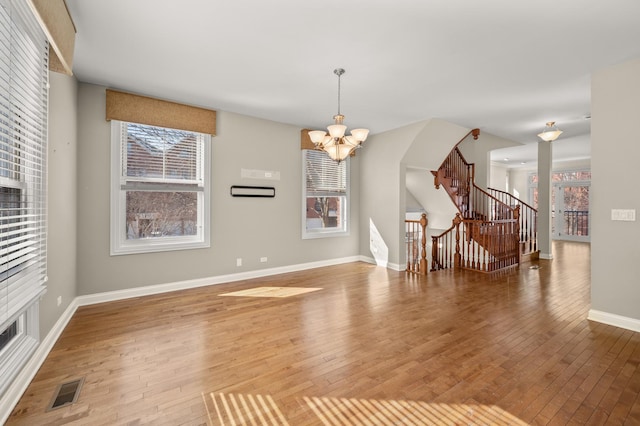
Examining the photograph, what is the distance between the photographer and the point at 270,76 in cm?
345

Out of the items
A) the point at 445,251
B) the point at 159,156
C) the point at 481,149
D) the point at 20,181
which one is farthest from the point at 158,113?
the point at 481,149

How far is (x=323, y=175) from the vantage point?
5.99 metres

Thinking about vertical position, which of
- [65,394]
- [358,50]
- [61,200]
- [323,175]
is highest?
[358,50]

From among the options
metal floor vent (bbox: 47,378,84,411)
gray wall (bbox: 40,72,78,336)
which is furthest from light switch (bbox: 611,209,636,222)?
gray wall (bbox: 40,72,78,336)

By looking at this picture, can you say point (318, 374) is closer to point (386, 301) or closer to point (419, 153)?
point (386, 301)

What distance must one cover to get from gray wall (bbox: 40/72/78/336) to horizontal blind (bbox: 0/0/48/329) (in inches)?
19.0

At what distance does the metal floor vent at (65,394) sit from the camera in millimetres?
1878

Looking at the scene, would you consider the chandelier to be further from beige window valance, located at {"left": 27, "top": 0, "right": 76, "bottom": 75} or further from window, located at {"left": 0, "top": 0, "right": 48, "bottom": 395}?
window, located at {"left": 0, "top": 0, "right": 48, "bottom": 395}

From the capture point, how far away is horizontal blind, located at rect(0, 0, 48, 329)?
5.58 ft

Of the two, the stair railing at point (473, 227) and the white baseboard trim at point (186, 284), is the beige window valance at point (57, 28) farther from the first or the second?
the stair railing at point (473, 227)

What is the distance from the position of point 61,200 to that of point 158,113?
5.65 ft

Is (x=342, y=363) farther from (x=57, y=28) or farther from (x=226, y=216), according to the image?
(x=57, y=28)

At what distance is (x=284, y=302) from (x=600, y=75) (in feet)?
14.9

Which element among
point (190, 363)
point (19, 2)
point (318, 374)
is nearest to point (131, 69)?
point (19, 2)
